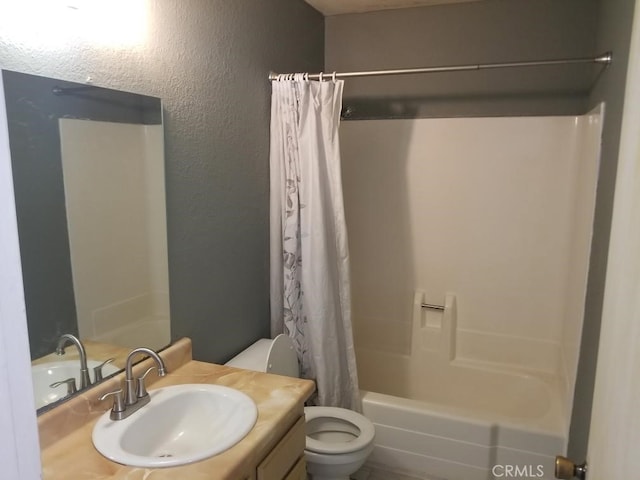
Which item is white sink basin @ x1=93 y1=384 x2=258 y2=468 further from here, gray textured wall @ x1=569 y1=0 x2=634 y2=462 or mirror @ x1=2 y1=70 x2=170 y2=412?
gray textured wall @ x1=569 y1=0 x2=634 y2=462

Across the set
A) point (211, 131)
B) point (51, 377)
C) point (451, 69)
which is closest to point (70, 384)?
point (51, 377)

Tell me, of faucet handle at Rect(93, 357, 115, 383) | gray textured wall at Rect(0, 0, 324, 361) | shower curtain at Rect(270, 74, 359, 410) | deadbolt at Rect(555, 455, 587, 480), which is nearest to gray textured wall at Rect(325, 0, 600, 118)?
gray textured wall at Rect(0, 0, 324, 361)

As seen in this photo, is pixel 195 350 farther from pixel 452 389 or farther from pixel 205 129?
pixel 452 389

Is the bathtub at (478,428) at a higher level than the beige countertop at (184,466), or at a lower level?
lower

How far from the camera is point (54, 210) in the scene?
49.5 inches

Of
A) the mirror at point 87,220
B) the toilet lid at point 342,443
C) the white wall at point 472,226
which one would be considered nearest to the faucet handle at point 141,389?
the mirror at point 87,220

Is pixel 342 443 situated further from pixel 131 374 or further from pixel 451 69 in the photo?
pixel 451 69

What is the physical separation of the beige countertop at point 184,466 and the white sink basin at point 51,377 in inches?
1.5

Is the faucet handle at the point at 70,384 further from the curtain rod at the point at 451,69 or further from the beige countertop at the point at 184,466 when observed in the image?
the curtain rod at the point at 451,69

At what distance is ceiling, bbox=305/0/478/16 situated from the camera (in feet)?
8.66

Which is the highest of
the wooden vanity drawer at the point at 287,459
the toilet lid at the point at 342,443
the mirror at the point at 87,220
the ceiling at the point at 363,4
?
the ceiling at the point at 363,4

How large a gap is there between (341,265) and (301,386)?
88cm

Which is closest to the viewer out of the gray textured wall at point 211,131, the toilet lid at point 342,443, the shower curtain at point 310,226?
the gray textured wall at point 211,131

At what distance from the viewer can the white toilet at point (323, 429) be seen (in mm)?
1940
